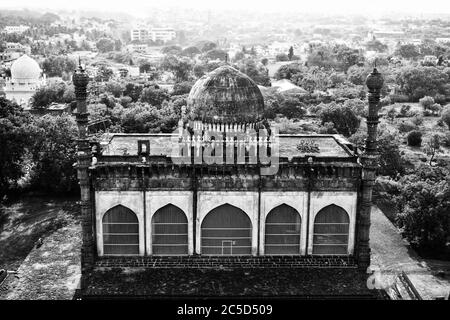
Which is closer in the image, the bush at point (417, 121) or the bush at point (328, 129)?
the bush at point (328, 129)

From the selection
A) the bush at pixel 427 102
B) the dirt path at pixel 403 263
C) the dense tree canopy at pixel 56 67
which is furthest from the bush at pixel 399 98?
the dense tree canopy at pixel 56 67

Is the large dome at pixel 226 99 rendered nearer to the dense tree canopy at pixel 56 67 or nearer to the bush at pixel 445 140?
the bush at pixel 445 140

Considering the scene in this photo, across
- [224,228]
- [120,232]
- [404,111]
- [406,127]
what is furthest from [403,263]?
[404,111]

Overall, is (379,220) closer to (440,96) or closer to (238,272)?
(238,272)

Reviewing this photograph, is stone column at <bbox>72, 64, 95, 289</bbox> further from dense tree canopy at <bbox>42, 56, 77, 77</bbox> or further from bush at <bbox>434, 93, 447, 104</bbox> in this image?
dense tree canopy at <bbox>42, 56, 77, 77</bbox>

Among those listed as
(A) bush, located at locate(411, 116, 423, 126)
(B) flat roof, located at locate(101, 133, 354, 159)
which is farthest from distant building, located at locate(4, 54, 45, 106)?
(B) flat roof, located at locate(101, 133, 354, 159)
